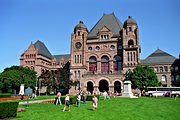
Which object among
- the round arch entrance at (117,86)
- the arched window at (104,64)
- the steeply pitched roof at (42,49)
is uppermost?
the steeply pitched roof at (42,49)

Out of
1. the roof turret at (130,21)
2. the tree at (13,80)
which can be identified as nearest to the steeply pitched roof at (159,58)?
the roof turret at (130,21)

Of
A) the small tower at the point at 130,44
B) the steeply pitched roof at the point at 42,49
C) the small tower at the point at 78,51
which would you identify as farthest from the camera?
the steeply pitched roof at the point at 42,49

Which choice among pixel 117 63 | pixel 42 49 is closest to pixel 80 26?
pixel 117 63

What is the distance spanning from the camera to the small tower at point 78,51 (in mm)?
74438

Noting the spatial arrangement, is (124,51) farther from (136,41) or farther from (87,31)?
(87,31)

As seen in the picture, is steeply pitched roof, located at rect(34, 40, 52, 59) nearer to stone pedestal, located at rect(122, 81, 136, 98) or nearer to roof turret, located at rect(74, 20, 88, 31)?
roof turret, located at rect(74, 20, 88, 31)

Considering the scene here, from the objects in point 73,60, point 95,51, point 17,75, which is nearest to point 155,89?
point 95,51

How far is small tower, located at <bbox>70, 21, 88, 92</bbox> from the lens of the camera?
74.4 m

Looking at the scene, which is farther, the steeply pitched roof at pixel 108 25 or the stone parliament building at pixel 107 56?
the steeply pitched roof at pixel 108 25

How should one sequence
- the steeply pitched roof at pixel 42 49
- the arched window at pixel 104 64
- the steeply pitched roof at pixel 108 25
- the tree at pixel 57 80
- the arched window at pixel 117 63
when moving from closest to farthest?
the tree at pixel 57 80
the arched window at pixel 117 63
the arched window at pixel 104 64
the steeply pitched roof at pixel 108 25
the steeply pitched roof at pixel 42 49

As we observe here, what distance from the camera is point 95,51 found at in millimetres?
77250

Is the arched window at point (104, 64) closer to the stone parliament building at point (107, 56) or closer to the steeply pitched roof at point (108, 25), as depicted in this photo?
the stone parliament building at point (107, 56)

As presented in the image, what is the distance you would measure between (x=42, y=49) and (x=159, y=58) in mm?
53070

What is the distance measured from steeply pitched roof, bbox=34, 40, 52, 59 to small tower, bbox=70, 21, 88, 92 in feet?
72.7
